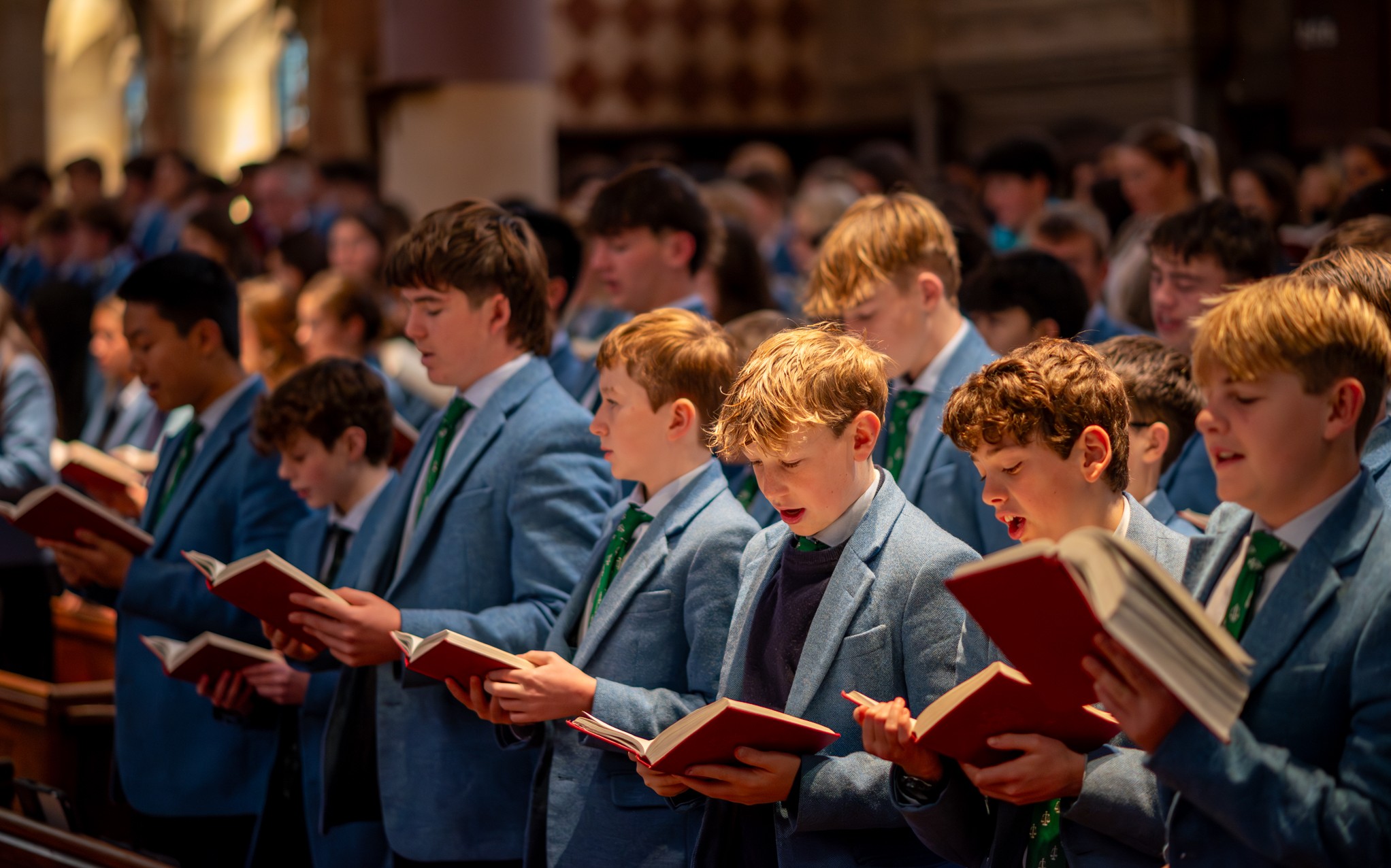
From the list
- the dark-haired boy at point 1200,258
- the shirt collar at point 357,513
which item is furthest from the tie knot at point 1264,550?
the shirt collar at point 357,513

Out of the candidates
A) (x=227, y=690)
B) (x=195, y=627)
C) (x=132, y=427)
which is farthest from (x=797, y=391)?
(x=132, y=427)

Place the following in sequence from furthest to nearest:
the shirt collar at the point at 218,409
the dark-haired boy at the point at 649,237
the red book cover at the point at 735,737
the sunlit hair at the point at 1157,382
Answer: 1. the dark-haired boy at the point at 649,237
2. the shirt collar at the point at 218,409
3. the sunlit hair at the point at 1157,382
4. the red book cover at the point at 735,737

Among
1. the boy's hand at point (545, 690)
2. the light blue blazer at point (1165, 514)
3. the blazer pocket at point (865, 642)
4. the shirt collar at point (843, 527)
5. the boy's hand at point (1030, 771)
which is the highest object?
the shirt collar at point (843, 527)

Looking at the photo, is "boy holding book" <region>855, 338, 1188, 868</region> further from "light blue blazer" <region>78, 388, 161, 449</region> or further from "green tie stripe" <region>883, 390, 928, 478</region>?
"light blue blazer" <region>78, 388, 161, 449</region>

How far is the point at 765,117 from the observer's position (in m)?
12.8

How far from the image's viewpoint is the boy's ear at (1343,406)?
1.94m

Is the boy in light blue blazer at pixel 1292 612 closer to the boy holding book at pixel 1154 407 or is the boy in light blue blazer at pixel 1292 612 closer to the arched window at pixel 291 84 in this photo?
the boy holding book at pixel 1154 407

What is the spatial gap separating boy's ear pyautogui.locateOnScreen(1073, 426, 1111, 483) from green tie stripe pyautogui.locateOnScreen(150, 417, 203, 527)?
99.3 inches

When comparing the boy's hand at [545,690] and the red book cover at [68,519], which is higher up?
the red book cover at [68,519]

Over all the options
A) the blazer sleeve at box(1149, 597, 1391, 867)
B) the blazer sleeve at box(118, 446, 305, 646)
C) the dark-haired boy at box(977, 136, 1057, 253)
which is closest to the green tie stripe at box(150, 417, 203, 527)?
the blazer sleeve at box(118, 446, 305, 646)

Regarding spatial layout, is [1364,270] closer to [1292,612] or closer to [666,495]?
[1292,612]

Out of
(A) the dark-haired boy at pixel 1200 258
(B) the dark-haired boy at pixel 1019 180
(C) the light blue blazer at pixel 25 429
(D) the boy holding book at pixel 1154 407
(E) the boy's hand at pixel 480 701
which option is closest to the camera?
(E) the boy's hand at pixel 480 701

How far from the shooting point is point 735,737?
91.3 inches

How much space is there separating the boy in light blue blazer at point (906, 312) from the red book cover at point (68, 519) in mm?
1713
